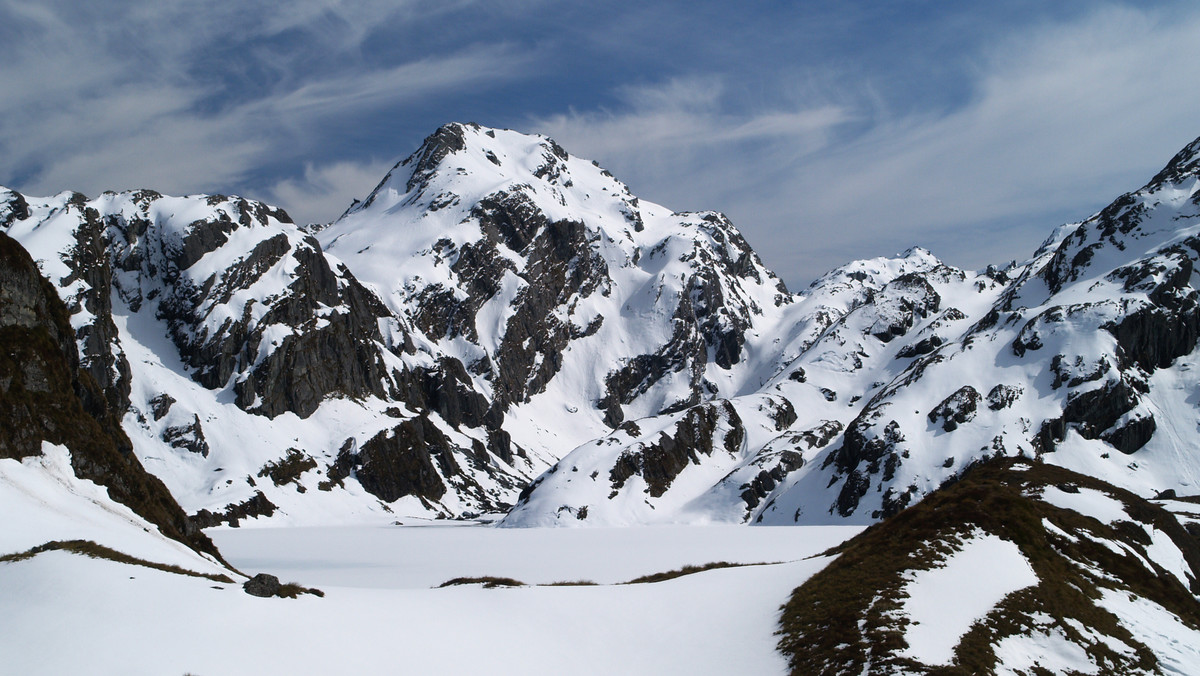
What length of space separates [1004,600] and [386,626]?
18.1m

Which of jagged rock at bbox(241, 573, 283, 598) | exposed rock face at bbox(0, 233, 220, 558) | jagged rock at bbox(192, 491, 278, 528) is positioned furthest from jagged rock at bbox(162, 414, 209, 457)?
jagged rock at bbox(241, 573, 283, 598)

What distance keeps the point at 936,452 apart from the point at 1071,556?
91962 millimetres

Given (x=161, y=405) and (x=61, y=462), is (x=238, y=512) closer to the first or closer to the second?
(x=161, y=405)

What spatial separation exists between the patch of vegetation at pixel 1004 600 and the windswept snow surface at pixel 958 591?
31cm

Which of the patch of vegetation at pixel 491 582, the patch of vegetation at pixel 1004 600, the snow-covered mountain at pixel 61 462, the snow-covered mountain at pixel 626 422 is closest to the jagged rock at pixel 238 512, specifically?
the snow-covered mountain at pixel 626 422

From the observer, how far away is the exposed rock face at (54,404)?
95.8 ft

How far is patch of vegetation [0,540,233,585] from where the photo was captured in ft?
65.8

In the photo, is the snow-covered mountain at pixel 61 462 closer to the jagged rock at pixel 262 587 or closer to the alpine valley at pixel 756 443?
the alpine valley at pixel 756 443

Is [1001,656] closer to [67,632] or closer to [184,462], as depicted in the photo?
[67,632]

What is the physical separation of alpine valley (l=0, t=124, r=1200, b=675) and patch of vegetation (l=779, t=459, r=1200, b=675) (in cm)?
13

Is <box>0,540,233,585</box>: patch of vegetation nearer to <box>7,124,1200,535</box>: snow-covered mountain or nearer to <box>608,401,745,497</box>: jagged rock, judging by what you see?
<box>7,124,1200,535</box>: snow-covered mountain

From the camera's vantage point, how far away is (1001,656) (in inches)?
757

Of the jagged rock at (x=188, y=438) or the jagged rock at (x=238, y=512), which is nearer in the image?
the jagged rock at (x=238, y=512)

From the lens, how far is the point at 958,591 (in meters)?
22.9
